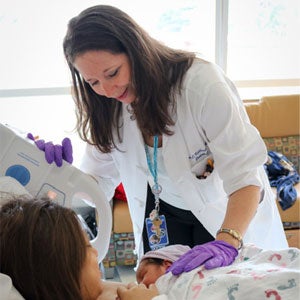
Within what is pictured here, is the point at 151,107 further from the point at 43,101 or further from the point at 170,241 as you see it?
the point at 43,101

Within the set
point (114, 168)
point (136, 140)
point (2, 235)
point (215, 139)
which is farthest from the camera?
point (114, 168)

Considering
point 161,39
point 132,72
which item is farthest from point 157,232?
point 161,39

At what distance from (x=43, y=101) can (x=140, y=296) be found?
279 centimetres

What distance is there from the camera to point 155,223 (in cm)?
158

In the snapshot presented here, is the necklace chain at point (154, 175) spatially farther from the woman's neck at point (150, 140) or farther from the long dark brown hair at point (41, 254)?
the long dark brown hair at point (41, 254)

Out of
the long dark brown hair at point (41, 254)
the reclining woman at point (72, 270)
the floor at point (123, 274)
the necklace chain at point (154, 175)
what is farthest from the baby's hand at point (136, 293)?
the floor at point (123, 274)

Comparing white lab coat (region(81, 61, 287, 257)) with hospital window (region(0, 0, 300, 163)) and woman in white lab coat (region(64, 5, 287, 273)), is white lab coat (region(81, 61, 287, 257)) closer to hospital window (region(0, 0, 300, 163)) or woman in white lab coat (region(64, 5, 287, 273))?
woman in white lab coat (region(64, 5, 287, 273))

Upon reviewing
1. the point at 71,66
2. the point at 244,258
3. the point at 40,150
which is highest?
the point at 71,66

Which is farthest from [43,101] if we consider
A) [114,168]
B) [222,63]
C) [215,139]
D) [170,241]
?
[215,139]

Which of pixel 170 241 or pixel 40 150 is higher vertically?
pixel 40 150

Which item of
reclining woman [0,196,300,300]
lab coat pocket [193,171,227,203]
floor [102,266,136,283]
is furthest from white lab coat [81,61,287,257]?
floor [102,266,136,283]

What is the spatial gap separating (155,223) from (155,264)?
0.32m

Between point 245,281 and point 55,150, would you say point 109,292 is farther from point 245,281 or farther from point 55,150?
point 55,150

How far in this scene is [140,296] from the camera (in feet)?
3.43
